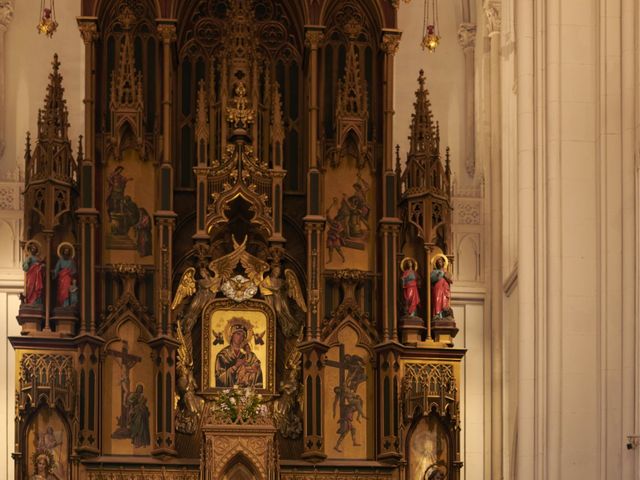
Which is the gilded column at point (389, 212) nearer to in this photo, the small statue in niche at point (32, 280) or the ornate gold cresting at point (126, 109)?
the ornate gold cresting at point (126, 109)

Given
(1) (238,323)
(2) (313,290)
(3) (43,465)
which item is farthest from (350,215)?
(3) (43,465)

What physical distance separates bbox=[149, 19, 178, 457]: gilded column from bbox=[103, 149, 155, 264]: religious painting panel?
0.32 m

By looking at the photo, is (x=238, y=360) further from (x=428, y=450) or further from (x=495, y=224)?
(x=495, y=224)

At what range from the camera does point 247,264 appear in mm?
36219

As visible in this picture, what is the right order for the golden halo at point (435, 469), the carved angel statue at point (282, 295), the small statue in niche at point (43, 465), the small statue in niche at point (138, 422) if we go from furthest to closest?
the carved angel statue at point (282, 295) < the small statue in niche at point (138, 422) < the golden halo at point (435, 469) < the small statue in niche at point (43, 465)

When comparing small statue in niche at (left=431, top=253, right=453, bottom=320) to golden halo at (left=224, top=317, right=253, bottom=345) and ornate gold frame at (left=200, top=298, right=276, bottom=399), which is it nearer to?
ornate gold frame at (left=200, top=298, right=276, bottom=399)

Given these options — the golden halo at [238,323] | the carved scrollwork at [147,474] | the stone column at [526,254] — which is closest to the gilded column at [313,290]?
the golden halo at [238,323]

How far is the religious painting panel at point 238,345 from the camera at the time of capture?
36.0m

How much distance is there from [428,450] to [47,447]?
22.8 feet

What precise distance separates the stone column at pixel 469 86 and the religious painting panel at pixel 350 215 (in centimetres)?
414

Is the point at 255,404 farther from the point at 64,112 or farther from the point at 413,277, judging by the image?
the point at 64,112

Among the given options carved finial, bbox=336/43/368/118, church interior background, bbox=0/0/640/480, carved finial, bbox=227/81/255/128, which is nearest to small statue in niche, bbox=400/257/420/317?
church interior background, bbox=0/0/640/480

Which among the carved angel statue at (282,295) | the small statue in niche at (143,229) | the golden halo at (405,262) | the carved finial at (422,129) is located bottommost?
the carved angel statue at (282,295)

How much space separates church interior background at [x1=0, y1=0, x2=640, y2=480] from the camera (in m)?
34.9
